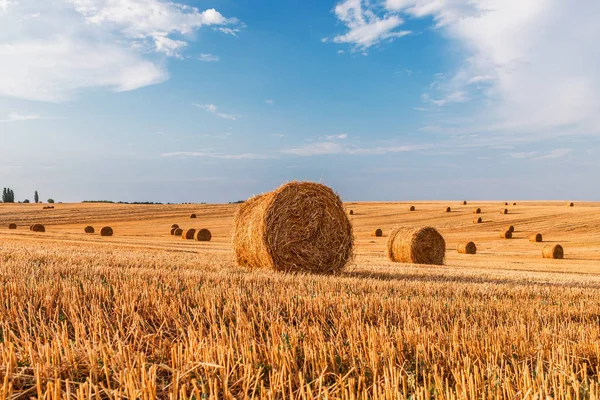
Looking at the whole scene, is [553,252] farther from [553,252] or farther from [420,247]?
[420,247]

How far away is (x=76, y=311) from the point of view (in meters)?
5.29

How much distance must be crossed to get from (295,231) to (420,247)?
9.96m

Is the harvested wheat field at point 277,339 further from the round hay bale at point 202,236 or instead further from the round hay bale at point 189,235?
the round hay bale at point 189,235

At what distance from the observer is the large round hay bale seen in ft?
42.8

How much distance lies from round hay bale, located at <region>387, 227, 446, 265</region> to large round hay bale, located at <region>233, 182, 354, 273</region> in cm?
842

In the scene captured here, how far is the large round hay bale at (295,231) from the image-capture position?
13031 millimetres

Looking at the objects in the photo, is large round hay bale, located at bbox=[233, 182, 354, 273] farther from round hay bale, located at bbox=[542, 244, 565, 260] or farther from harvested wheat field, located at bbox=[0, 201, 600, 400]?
round hay bale, located at bbox=[542, 244, 565, 260]

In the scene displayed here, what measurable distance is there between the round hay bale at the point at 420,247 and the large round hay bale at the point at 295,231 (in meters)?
8.42

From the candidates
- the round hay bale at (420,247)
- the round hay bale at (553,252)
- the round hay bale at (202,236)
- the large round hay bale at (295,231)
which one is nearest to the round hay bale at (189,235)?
the round hay bale at (202,236)

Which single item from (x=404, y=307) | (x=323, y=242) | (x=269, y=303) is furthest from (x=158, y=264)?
(x=404, y=307)

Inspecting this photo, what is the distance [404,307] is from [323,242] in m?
7.61

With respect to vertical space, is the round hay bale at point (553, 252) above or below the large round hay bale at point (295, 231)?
below

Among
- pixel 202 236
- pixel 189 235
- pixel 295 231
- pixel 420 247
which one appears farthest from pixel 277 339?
pixel 189 235

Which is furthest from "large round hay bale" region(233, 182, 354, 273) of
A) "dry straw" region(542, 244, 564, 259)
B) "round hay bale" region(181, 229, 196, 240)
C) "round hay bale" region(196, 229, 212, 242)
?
"round hay bale" region(181, 229, 196, 240)
